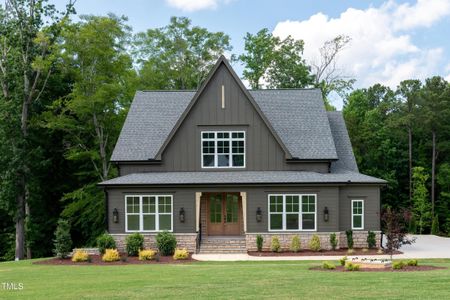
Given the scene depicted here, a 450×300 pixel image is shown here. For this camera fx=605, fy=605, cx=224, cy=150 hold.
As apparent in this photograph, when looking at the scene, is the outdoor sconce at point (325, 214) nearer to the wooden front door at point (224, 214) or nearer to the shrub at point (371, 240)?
the shrub at point (371, 240)

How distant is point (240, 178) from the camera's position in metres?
26.9

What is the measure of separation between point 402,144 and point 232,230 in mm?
24777

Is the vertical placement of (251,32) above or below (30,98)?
above

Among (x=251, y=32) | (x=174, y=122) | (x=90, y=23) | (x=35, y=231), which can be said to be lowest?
(x=35, y=231)

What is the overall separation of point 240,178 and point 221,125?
292 centimetres

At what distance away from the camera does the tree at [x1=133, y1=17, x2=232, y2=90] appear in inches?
1918

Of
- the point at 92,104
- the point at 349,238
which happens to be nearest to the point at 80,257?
the point at 349,238

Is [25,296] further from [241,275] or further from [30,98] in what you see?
[30,98]

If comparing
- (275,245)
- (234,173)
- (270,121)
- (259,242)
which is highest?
(270,121)

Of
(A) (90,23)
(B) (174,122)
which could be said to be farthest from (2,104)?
(B) (174,122)

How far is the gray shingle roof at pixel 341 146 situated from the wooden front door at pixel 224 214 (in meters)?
5.01

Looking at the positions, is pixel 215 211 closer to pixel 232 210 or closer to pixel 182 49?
pixel 232 210

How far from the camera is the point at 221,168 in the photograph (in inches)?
1116

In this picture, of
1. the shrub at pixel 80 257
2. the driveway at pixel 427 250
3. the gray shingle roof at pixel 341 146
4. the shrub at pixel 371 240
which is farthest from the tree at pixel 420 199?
the shrub at pixel 80 257
